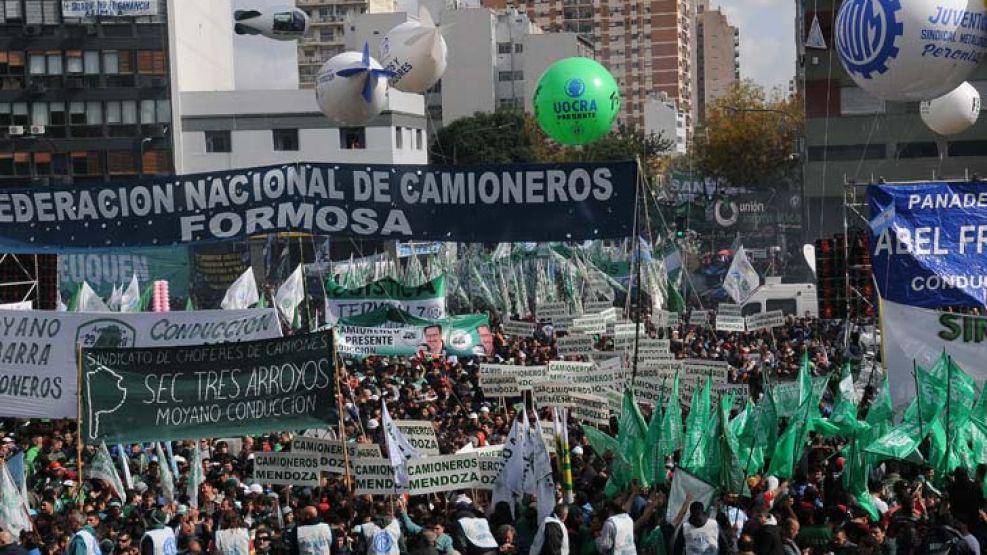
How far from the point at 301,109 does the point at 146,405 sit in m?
54.0

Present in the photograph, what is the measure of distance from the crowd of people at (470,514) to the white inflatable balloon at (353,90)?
927cm

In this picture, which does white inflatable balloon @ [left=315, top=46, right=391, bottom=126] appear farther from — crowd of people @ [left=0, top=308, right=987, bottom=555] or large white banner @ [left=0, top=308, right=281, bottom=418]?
large white banner @ [left=0, top=308, right=281, bottom=418]

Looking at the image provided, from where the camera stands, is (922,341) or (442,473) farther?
(922,341)

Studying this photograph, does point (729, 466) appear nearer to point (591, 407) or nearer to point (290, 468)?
point (591, 407)

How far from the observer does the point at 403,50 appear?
28172 mm

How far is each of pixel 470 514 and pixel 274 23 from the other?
58.8 meters

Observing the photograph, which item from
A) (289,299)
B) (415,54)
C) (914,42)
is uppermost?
(415,54)

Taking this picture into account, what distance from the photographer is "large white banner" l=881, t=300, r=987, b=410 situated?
568 inches

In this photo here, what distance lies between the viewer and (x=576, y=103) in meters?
30.8

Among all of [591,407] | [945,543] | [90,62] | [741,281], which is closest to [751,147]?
[90,62]

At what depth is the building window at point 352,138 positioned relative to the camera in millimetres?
67062

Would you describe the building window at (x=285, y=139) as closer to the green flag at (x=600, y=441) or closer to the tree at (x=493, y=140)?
the tree at (x=493, y=140)

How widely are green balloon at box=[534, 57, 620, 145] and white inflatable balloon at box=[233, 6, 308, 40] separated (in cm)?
3662

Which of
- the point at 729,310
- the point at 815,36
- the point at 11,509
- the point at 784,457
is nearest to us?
the point at 11,509
